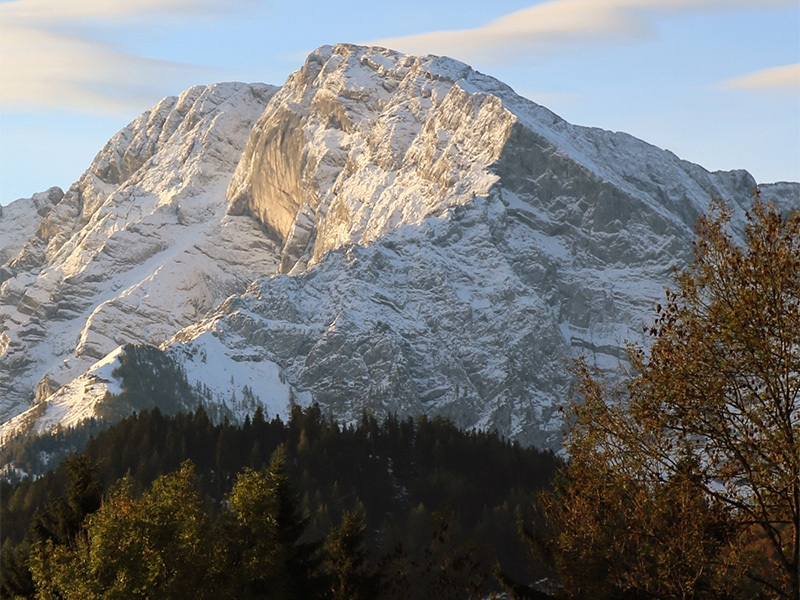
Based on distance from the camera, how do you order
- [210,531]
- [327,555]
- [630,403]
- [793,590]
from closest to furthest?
[793,590]
[630,403]
[210,531]
[327,555]

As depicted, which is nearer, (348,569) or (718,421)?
(718,421)

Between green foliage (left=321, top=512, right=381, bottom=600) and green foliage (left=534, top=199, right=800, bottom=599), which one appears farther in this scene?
green foliage (left=321, top=512, right=381, bottom=600)

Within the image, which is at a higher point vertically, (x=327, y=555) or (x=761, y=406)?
(x=761, y=406)

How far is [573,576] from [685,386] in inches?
827

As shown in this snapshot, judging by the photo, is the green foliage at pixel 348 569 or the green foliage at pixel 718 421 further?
the green foliage at pixel 348 569

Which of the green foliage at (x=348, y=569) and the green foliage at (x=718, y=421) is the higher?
the green foliage at (x=718, y=421)

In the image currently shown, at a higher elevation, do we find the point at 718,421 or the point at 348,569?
the point at 718,421

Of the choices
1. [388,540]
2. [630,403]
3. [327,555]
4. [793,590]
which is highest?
[630,403]

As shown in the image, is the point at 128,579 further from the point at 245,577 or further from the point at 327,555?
the point at 327,555

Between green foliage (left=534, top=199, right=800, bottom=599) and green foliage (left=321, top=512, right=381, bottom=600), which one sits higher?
green foliage (left=534, top=199, right=800, bottom=599)

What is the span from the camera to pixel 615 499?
146ft

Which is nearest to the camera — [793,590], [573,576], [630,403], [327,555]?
[793,590]

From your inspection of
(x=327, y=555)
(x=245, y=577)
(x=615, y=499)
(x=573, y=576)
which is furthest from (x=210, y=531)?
(x=615, y=499)

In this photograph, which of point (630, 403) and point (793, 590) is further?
point (630, 403)
